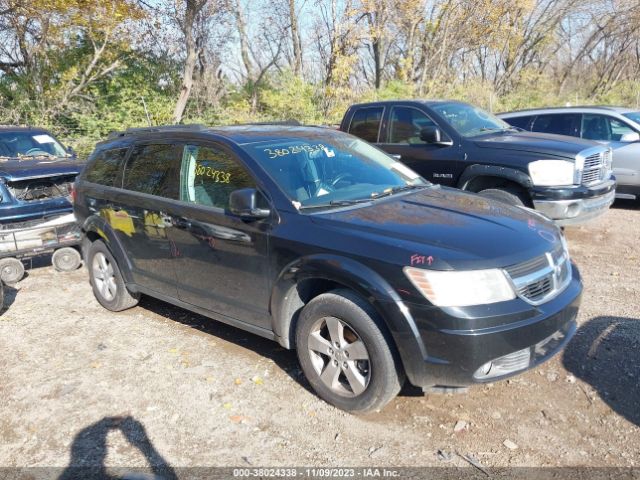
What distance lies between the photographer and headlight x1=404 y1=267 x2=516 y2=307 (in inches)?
114

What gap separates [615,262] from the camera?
621cm

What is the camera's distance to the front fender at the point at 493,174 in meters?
6.41

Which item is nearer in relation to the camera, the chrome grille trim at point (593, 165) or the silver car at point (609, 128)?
the chrome grille trim at point (593, 165)

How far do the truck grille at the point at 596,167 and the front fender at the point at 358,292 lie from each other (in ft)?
14.8

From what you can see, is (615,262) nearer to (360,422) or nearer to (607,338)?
(607,338)

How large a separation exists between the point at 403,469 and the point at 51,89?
603 inches

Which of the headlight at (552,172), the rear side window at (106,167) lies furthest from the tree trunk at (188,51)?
the headlight at (552,172)

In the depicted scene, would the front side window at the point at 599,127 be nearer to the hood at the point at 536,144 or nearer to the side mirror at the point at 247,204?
the hood at the point at 536,144

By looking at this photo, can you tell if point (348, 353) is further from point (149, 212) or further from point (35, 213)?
point (35, 213)

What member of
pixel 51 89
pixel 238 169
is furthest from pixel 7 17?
pixel 238 169

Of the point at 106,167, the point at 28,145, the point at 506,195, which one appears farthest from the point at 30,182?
the point at 506,195

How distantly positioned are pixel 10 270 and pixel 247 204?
4.48 m

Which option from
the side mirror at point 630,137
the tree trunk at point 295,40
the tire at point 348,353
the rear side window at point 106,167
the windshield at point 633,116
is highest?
the tree trunk at point 295,40

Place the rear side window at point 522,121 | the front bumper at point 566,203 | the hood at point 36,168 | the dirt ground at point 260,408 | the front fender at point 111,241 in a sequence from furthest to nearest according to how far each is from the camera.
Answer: the rear side window at point 522,121 → the hood at point 36,168 → the front bumper at point 566,203 → the front fender at point 111,241 → the dirt ground at point 260,408
